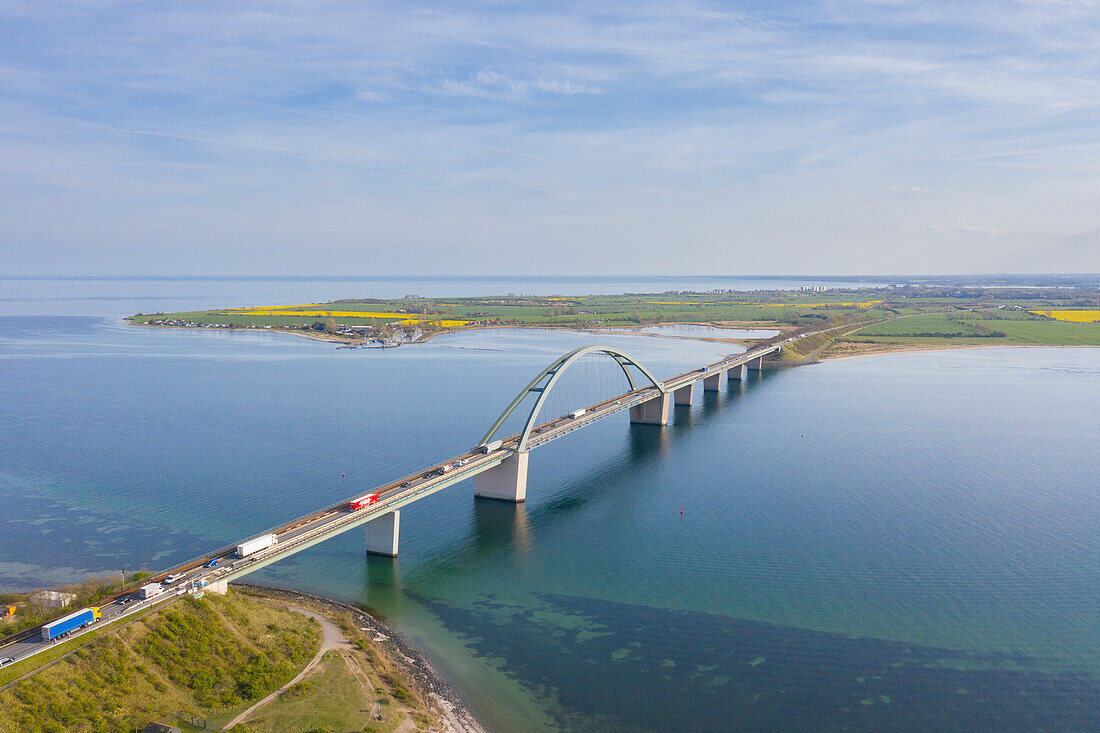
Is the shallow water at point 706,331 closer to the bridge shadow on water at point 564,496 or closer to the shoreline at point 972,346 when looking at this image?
the shoreline at point 972,346

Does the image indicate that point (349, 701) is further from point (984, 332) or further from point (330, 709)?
point (984, 332)

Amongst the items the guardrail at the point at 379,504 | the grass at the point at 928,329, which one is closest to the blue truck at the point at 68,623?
the guardrail at the point at 379,504

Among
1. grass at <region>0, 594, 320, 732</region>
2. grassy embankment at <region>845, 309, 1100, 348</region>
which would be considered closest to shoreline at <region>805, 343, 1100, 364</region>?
grassy embankment at <region>845, 309, 1100, 348</region>

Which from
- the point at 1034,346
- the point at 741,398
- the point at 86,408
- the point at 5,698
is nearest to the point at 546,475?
the point at 5,698

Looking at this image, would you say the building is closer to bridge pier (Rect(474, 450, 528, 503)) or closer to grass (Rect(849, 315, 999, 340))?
bridge pier (Rect(474, 450, 528, 503))

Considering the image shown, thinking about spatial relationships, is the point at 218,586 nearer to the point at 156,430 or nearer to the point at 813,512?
the point at 813,512

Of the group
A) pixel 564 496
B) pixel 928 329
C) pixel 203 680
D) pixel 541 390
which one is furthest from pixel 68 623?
pixel 928 329
